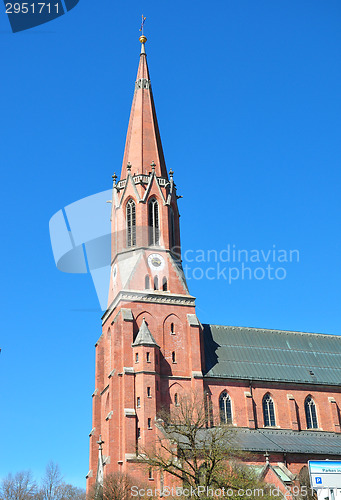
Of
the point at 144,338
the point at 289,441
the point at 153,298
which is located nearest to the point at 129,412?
the point at 144,338

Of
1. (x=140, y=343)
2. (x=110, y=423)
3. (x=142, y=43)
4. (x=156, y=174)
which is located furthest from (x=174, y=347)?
(x=142, y=43)

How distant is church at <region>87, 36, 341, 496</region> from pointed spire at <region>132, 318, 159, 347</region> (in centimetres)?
11

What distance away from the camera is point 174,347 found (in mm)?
64000

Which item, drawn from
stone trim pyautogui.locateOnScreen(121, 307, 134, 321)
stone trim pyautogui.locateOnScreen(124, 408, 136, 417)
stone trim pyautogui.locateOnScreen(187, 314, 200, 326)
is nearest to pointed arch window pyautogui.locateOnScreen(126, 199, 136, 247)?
stone trim pyautogui.locateOnScreen(121, 307, 134, 321)

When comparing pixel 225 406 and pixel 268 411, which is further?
pixel 268 411

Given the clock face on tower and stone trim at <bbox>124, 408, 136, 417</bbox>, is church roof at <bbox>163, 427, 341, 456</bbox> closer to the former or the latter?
stone trim at <bbox>124, 408, 136, 417</bbox>

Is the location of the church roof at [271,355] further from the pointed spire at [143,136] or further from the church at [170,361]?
the pointed spire at [143,136]

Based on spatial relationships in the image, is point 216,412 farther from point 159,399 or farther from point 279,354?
point 279,354

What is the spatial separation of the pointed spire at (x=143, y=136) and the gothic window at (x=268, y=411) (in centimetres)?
2674

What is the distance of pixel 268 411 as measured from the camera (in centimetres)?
6688

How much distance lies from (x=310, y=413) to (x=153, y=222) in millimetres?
26139

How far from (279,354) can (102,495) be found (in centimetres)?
2804

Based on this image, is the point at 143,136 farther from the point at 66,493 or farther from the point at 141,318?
the point at 66,493

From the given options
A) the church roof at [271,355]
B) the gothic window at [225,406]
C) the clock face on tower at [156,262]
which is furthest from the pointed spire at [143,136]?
the gothic window at [225,406]
